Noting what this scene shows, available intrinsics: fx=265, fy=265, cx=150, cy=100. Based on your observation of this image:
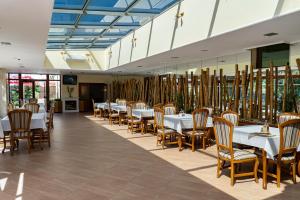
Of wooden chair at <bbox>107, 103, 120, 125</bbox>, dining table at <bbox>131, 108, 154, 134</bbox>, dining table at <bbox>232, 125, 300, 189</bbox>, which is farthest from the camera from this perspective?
wooden chair at <bbox>107, 103, 120, 125</bbox>

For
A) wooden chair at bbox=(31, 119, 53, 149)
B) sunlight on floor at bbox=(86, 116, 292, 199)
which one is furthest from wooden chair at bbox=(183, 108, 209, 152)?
wooden chair at bbox=(31, 119, 53, 149)

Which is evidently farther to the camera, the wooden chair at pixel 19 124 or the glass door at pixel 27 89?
the glass door at pixel 27 89

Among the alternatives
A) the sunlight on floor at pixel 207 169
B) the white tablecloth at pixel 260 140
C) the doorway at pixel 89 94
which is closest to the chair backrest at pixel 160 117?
the sunlight on floor at pixel 207 169

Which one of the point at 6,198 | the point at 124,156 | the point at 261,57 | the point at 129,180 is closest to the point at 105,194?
the point at 129,180

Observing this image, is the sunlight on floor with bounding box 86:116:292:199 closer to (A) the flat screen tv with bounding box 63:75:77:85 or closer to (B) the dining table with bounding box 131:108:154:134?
(B) the dining table with bounding box 131:108:154:134

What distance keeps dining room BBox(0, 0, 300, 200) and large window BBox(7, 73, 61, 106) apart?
920cm

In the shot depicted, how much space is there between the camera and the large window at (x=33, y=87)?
17625mm

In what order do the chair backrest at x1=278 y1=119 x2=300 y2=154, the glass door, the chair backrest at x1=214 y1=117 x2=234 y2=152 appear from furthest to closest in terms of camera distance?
the glass door, the chair backrest at x1=214 y1=117 x2=234 y2=152, the chair backrest at x1=278 y1=119 x2=300 y2=154

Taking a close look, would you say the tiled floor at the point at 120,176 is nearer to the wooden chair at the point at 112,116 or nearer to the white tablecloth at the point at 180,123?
the white tablecloth at the point at 180,123

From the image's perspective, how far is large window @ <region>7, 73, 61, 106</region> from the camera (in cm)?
1762

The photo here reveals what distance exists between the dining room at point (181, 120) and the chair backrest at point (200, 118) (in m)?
0.02

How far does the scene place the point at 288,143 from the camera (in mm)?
3967

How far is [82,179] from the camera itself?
14.2ft

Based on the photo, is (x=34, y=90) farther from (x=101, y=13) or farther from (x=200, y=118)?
(x=200, y=118)
